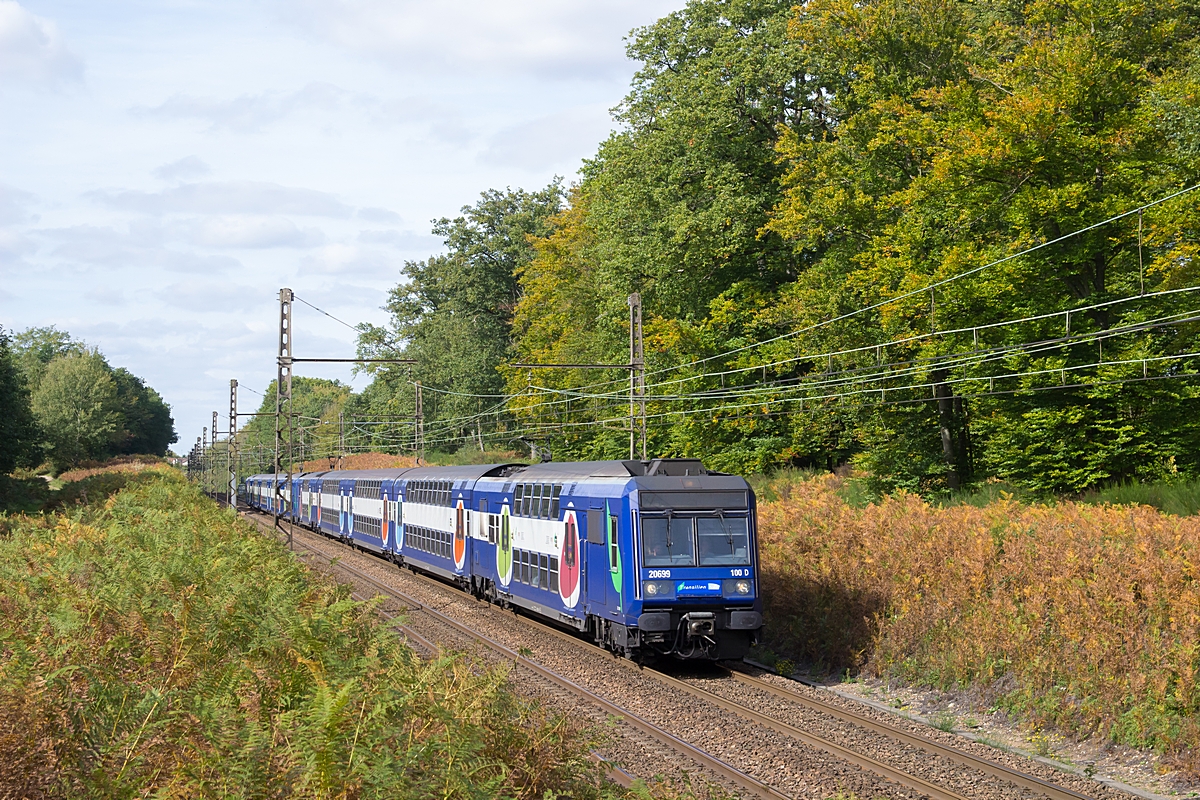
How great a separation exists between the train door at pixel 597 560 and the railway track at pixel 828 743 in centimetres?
126

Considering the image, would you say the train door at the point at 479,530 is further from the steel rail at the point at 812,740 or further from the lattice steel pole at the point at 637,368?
the steel rail at the point at 812,740

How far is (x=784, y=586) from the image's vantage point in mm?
21688

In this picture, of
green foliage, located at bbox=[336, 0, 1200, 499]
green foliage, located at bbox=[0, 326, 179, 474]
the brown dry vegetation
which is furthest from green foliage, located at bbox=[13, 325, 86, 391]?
green foliage, located at bbox=[336, 0, 1200, 499]

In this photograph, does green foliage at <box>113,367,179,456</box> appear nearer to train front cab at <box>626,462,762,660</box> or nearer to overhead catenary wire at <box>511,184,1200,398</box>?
overhead catenary wire at <box>511,184,1200,398</box>

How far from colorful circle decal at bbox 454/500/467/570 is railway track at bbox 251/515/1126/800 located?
1071 cm

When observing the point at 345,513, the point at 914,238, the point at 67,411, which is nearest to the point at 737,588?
the point at 914,238

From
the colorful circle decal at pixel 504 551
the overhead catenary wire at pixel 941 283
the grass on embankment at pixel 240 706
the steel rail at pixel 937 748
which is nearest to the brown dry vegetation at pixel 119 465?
the overhead catenary wire at pixel 941 283

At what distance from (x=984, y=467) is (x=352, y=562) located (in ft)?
75.0

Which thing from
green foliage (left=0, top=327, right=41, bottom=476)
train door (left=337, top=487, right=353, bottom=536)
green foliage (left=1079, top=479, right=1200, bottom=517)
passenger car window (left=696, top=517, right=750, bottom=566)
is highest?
green foliage (left=0, top=327, right=41, bottom=476)

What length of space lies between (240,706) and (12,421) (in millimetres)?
47912

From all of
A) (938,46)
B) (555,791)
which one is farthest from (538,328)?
(555,791)

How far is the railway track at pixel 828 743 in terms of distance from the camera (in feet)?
37.7

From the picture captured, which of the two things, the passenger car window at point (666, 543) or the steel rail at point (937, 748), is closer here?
the steel rail at point (937, 748)

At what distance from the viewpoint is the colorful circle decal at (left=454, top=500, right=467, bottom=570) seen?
2962 centimetres
